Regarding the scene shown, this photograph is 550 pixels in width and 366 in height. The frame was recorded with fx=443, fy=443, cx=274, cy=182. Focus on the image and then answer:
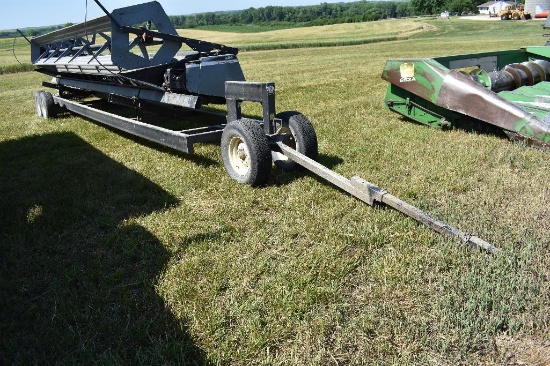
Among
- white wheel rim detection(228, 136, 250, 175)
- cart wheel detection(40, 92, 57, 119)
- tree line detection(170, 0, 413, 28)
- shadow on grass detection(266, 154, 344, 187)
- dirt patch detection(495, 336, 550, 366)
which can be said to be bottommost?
dirt patch detection(495, 336, 550, 366)

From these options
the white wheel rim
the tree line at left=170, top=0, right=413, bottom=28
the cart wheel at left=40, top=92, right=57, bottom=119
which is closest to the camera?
the white wheel rim

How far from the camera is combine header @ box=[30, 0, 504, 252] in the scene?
4.07 metres

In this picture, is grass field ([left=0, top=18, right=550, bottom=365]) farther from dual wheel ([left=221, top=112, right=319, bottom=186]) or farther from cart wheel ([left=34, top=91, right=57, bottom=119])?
cart wheel ([left=34, top=91, right=57, bottom=119])

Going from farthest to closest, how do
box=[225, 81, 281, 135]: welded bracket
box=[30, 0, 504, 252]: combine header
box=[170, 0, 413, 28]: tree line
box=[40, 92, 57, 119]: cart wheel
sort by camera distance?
box=[170, 0, 413, 28]: tree line → box=[40, 92, 57, 119]: cart wheel → box=[225, 81, 281, 135]: welded bracket → box=[30, 0, 504, 252]: combine header

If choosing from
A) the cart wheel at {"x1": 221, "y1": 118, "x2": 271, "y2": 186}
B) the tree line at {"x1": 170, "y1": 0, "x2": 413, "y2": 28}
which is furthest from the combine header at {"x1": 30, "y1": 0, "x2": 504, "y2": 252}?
the tree line at {"x1": 170, "y1": 0, "x2": 413, "y2": 28}

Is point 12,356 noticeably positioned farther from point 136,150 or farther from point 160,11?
point 160,11

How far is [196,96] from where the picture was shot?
5.12m

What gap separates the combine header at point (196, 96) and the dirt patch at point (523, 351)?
0.75 meters

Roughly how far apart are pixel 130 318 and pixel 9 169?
3.97 metres

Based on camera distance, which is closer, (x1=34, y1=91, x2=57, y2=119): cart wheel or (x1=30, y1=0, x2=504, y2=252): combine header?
(x1=30, y1=0, x2=504, y2=252): combine header

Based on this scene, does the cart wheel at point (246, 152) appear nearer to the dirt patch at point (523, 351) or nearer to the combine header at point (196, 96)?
the combine header at point (196, 96)

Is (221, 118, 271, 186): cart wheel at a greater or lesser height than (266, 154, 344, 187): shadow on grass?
greater

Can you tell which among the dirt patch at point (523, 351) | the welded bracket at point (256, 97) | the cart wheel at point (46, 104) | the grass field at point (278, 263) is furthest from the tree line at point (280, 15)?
the dirt patch at point (523, 351)

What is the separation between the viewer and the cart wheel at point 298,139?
4.46 m
